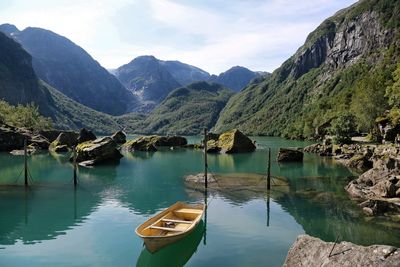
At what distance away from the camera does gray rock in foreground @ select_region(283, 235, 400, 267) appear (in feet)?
53.4

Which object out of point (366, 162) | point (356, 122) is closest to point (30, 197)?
point (366, 162)

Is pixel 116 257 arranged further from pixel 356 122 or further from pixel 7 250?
pixel 356 122

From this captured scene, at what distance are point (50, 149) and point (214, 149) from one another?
1945 inches

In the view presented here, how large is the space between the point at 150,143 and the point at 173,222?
10147 centimetres

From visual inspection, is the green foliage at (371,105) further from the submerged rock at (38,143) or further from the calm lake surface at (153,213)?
the submerged rock at (38,143)

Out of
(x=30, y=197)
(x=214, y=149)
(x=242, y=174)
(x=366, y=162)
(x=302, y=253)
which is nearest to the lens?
(x=302, y=253)

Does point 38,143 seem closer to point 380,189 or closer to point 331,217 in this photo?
point 380,189

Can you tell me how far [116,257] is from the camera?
27.0m

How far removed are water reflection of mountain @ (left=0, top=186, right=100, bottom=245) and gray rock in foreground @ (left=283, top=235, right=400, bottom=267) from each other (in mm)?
20576

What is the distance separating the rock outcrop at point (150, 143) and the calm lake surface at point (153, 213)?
206 ft

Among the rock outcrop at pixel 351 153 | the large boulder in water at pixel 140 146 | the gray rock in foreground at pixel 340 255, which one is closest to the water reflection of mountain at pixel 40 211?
the gray rock in foreground at pixel 340 255

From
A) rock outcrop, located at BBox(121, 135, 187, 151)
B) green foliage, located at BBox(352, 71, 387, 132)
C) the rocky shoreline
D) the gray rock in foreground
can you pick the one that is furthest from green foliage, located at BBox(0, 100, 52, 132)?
the gray rock in foreground

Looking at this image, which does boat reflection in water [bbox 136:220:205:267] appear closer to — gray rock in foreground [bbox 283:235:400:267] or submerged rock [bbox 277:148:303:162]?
gray rock in foreground [bbox 283:235:400:267]

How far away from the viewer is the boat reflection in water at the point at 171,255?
→ 84.8ft
